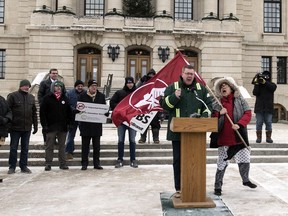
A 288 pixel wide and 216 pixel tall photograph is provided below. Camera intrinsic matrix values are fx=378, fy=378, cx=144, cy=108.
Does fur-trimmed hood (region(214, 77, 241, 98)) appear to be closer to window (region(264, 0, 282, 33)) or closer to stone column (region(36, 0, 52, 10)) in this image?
stone column (region(36, 0, 52, 10))

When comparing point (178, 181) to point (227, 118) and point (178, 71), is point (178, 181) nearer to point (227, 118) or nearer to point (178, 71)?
point (227, 118)

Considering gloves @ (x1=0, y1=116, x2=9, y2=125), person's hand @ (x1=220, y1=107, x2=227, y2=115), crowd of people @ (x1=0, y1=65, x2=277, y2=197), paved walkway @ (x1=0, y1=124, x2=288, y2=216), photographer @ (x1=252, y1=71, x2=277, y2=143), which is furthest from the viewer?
photographer @ (x1=252, y1=71, x2=277, y2=143)

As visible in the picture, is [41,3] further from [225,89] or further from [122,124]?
[225,89]

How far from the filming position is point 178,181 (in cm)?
697

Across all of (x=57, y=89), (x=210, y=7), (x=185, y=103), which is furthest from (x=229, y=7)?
(x=185, y=103)

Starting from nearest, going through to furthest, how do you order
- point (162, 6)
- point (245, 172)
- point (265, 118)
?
point (245, 172), point (265, 118), point (162, 6)

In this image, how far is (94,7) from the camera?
33625mm

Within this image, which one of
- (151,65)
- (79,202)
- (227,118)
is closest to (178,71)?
(227,118)

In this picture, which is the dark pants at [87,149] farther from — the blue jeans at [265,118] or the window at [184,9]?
the window at [184,9]

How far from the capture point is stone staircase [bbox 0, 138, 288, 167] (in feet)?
36.8

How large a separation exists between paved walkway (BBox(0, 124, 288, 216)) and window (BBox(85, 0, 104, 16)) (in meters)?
25.0

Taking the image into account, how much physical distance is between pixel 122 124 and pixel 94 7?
82.6 ft

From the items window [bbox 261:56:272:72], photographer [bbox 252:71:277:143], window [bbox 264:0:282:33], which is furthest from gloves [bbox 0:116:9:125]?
window [bbox 264:0:282:33]

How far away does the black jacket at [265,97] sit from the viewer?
41.4ft
